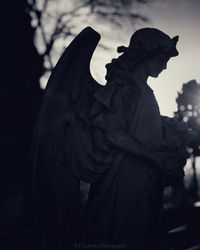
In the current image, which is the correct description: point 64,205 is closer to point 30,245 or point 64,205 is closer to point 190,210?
point 30,245

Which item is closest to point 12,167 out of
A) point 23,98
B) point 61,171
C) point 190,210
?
point 23,98

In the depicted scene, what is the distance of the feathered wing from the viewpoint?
10.7 ft

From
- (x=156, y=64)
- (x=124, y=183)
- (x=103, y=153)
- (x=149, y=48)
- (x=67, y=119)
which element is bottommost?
(x=124, y=183)

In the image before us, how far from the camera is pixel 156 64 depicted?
12.5ft

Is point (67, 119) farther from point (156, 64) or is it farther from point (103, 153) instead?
point (156, 64)

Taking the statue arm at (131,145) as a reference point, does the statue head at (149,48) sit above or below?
above

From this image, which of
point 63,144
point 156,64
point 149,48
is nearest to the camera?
point 63,144

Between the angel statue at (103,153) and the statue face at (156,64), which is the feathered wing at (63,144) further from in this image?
the statue face at (156,64)

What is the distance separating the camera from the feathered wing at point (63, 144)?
3254mm

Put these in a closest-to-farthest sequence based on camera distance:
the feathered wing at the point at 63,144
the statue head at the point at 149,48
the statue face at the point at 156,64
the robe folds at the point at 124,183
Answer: the feathered wing at the point at 63,144
the robe folds at the point at 124,183
the statue head at the point at 149,48
the statue face at the point at 156,64

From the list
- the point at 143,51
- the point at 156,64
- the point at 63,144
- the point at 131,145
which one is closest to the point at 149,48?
the point at 143,51

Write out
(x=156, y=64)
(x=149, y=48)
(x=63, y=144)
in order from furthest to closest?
(x=156, y=64) < (x=149, y=48) < (x=63, y=144)

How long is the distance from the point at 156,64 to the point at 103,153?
3.91ft

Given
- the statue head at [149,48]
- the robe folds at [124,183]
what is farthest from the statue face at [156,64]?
the robe folds at [124,183]
